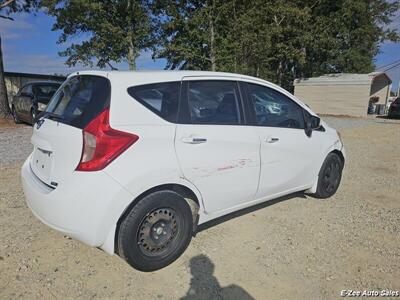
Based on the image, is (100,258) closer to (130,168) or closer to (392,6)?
(130,168)

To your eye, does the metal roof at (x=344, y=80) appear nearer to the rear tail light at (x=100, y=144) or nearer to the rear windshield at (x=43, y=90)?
the rear windshield at (x=43, y=90)

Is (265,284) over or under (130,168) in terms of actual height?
under

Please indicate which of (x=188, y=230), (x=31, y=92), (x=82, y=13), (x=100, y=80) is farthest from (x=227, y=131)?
(x=82, y=13)

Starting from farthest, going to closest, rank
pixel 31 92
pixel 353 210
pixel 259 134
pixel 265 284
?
pixel 31 92 → pixel 353 210 → pixel 259 134 → pixel 265 284

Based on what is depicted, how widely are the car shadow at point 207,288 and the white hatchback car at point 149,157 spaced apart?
265mm

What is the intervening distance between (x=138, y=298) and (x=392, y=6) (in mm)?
31759

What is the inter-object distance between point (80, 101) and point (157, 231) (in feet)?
4.39

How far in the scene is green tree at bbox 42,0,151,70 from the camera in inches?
718

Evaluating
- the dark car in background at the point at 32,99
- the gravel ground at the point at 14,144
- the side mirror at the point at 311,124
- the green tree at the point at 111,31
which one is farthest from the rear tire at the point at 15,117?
the side mirror at the point at 311,124

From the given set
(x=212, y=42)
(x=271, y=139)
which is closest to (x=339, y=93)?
(x=212, y=42)

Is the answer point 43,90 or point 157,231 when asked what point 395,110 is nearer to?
point 43,90

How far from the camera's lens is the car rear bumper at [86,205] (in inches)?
96.3

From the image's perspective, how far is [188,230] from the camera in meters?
3.03

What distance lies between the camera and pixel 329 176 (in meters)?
4.61
